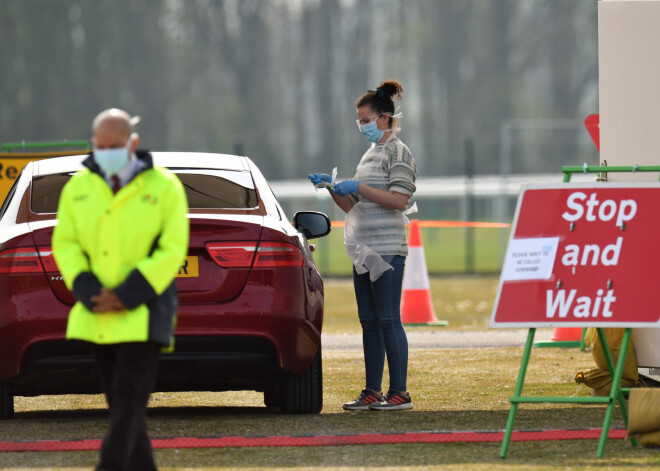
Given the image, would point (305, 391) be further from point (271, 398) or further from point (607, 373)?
point (607, 373)

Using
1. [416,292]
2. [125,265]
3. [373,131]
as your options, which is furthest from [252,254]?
[416,292]

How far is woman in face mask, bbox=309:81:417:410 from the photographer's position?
320 inches

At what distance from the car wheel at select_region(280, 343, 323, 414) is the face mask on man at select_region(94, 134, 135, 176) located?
2812 mm

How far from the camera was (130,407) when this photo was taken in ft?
17.0

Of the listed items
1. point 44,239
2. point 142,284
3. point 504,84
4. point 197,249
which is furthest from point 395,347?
point 504,84

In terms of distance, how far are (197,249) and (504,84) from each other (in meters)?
62.8

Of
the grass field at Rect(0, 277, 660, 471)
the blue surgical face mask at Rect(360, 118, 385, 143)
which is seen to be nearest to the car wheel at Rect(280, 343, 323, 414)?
the grass field at Rect(0, 277, 660, 471)

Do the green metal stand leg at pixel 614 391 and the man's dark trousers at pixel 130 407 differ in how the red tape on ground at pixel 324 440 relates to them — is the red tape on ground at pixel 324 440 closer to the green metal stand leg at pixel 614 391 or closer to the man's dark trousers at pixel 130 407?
the green metal stand leg at pixel 614 391

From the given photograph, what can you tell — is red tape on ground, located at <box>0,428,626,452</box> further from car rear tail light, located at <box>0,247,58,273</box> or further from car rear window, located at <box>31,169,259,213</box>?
car rear window, located at <box>31,169,259,213</box>

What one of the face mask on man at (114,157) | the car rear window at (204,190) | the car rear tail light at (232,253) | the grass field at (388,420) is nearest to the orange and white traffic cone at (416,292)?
the grass field at (388,420)

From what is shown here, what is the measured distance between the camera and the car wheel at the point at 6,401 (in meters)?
7.74

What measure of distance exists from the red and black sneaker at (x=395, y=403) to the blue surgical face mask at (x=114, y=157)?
10.9ft

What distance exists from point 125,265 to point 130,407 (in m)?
0.51

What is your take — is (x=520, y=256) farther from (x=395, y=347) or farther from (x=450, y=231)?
(x=450, y=231)
